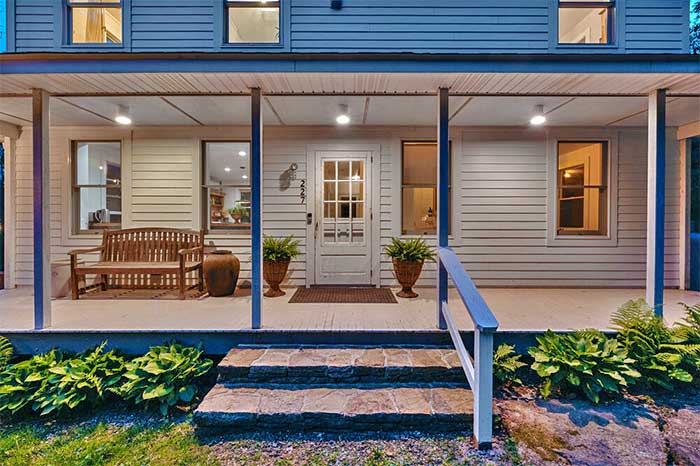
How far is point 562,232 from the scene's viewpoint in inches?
217

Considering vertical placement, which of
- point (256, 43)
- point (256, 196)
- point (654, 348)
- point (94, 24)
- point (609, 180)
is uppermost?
point (94, 24)

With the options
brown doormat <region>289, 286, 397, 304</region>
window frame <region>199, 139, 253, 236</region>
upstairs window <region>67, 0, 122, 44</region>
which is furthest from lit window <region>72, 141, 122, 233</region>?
brown doormat <region>289, 286, 397, 304</region>

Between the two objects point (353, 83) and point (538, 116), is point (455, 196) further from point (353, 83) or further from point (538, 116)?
point (353, 83)

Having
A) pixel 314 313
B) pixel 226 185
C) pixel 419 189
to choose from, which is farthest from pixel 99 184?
pixel 419 189

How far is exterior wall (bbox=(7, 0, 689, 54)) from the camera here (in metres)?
4.30

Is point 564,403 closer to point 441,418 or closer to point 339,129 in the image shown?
point 441,418

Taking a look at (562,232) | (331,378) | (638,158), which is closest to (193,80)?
(331,378)

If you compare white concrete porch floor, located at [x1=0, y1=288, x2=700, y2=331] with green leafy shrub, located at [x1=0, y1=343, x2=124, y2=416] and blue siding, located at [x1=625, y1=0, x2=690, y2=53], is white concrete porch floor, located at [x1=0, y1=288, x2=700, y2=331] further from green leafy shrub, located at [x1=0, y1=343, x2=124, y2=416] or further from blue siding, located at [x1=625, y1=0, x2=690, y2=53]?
blue siding, located at [x1=625, y1=0, x2=690, y2=53]

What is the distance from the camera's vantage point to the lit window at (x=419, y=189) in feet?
18.1

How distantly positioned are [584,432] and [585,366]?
498 millimetres

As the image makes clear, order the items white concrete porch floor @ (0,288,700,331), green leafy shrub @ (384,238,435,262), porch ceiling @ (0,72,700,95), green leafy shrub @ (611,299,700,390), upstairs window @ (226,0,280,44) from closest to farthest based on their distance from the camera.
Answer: green leafy shrub @ (611,299,700,390)
porch ceiling @ (0,72,700,95)
white concrete porch floor @ (0,288,700,331)
green leafy shrub @ (384,238,435,262)
upstairs window @ (226,0,280,44)

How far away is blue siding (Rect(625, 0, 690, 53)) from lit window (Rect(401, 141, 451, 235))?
8.54 feet

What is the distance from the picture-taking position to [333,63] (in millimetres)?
3090

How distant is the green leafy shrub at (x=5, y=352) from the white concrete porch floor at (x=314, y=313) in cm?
18
